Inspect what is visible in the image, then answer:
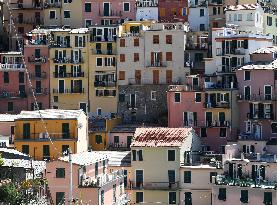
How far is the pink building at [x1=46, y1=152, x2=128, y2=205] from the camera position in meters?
67.7

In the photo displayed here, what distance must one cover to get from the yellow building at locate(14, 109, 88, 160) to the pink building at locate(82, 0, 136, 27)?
22435 millimetres

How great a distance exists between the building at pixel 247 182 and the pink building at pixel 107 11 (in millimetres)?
29729

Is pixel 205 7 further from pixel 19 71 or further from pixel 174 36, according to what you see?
pixel 19 71

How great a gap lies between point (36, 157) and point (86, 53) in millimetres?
19111

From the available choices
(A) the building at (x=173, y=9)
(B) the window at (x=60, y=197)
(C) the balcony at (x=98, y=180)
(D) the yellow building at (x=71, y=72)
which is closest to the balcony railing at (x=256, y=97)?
(D) the yellow building at (x=71, y=72)

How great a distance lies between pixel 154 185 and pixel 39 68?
2269 centimetres

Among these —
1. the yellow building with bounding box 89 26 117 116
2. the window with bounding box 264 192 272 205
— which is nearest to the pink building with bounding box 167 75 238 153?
the yellow building with bounding box 89 26 117 116

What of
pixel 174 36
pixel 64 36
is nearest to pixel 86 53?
pixel 64 36

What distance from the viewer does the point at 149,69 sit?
98.8 metres

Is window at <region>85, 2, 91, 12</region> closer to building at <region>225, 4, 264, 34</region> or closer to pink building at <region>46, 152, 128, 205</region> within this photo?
building at <region>225, 4, 264, 34</region>

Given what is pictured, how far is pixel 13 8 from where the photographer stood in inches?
4336

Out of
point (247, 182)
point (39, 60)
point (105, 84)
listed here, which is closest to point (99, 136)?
point (105, 84)

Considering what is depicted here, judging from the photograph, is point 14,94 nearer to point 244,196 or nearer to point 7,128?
point 7,128

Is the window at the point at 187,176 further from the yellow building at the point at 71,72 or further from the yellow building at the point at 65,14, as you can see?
the yellow building at the point at 65,14
